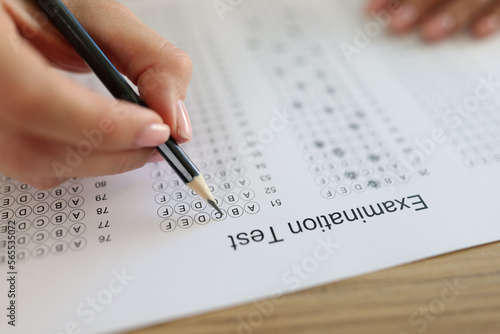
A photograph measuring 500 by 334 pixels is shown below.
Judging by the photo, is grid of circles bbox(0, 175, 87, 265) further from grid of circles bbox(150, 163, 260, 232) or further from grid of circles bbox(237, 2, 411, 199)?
grid of circles bbox(237, 2, 411, 199)

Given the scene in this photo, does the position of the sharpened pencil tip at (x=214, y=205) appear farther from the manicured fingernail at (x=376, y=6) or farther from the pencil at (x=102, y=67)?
the manicured fingernail at (x=376, y=6)

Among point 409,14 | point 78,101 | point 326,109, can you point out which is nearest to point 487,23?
point 409,14

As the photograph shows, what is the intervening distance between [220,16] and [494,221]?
1.45ft

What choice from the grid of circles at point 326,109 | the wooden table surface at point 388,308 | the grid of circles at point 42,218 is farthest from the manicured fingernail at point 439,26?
the grid of circles at point 42,218

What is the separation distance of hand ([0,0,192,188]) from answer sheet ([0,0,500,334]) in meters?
0.02

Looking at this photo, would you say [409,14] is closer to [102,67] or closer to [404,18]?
[404,18]

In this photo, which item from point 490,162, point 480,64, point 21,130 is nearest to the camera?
point 21,130

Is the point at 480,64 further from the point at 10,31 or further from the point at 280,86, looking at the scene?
the point at 10,31

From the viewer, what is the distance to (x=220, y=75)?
50cm

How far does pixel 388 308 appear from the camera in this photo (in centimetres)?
31

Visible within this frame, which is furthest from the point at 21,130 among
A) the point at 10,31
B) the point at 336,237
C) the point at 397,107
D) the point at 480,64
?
the point at 480,64

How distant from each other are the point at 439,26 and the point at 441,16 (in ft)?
0.08

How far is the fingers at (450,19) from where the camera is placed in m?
0.56

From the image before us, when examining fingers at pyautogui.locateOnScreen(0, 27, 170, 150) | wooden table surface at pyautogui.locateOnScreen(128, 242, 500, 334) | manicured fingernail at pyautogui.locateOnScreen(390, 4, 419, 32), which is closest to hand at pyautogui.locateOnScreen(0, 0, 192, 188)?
fingers at pyautogui.locateOnScreen(0, 27, 170, 150)
